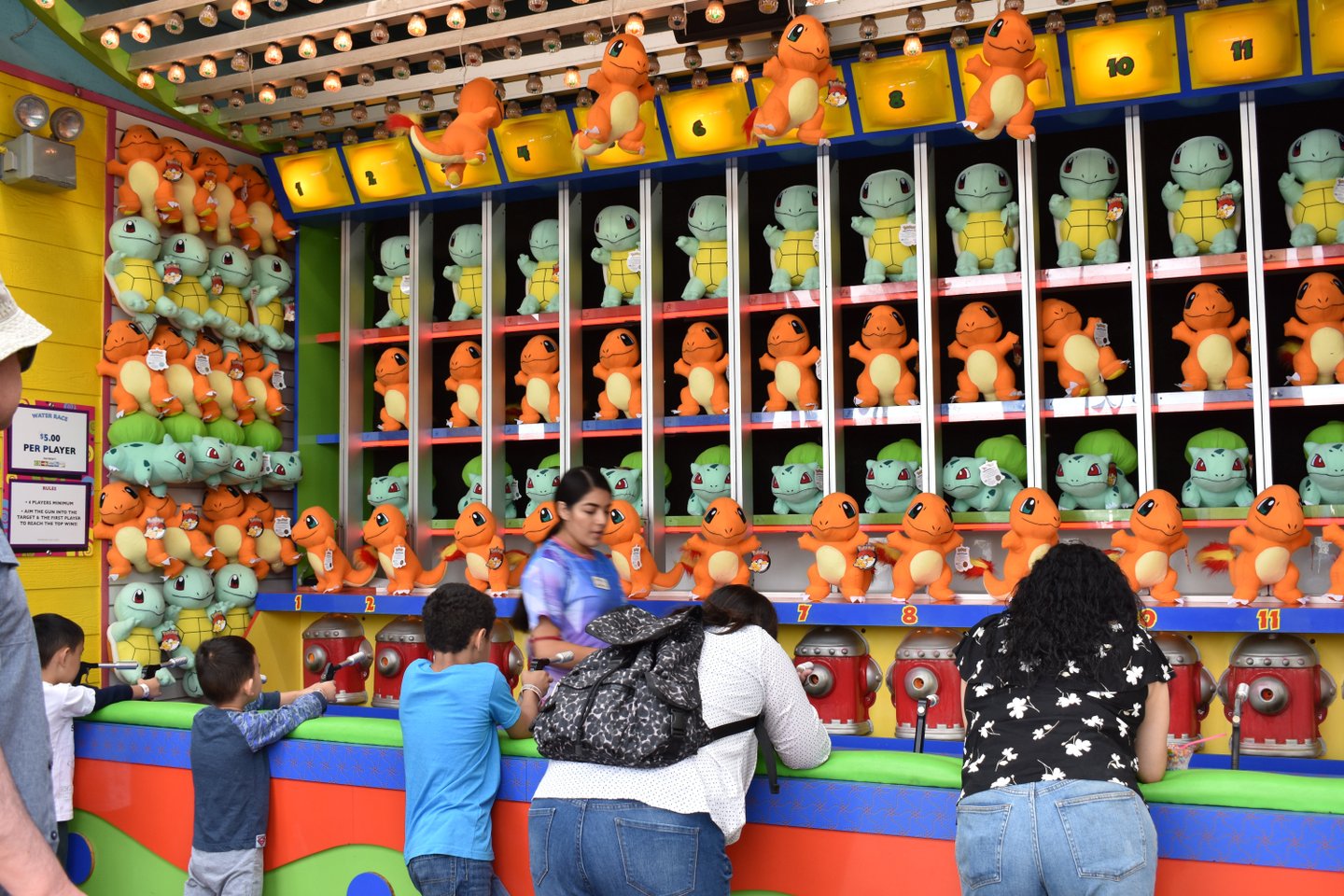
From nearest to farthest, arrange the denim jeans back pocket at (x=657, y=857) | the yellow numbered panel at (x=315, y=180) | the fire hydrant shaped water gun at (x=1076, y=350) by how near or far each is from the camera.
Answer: the denim jeans back pocket at (x=657, y=857)
the fire hydrant shaped water gun at (x=1076, y=350)
the yellow numbered panel at (x=315, y=180)

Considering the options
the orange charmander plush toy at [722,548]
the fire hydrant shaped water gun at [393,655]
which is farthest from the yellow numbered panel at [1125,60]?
the fire hydrant shaped water gun at [393,655]

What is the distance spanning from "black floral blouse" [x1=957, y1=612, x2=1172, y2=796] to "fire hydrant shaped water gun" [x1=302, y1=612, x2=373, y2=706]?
3997mm

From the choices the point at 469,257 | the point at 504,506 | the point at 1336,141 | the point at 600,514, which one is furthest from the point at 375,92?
the point at 1336,141

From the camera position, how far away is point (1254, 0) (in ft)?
13.6

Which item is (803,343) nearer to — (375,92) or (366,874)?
(375,92)

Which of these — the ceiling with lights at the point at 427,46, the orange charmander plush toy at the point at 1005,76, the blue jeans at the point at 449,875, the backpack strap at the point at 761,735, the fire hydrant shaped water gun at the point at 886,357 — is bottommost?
the blue jeans at the point at 449,875

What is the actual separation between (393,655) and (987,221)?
10.4ft

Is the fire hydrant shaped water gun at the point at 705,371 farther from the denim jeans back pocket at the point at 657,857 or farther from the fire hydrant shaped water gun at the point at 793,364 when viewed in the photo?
the denim jeans back pocket at the point at 657,857

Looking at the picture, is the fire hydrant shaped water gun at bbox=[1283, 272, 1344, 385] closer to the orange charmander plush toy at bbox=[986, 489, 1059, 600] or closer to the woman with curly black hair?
the orange charmander plush toy at bbox=[986, 489, 1059, 600]

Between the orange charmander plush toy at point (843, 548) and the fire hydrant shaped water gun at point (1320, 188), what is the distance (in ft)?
6.28

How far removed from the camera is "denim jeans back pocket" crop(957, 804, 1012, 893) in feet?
6.72

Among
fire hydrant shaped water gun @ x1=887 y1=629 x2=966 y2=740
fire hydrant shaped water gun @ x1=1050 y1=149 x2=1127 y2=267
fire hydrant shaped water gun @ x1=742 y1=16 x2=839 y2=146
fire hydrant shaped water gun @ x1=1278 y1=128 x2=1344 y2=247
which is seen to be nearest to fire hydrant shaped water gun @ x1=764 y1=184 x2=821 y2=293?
fire hydrant shaped water gun @ x1=1050 y1=149 x2=1127 y2=267

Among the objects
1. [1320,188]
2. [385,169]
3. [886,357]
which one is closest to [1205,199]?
[1320,188]

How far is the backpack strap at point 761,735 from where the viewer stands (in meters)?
2.25
